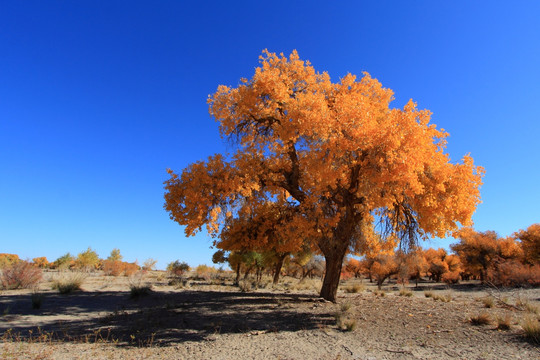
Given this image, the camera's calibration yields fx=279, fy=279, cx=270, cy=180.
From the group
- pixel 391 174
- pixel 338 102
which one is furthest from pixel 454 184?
pixel 338 102

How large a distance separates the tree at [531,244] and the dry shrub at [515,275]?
5278 mm

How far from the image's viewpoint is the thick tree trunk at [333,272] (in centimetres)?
1201

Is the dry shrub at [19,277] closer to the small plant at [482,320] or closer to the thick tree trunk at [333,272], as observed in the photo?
the thick tree trunk at [333,272]

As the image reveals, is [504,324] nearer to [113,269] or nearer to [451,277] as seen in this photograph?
[113,269]

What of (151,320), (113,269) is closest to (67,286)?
(151,320)

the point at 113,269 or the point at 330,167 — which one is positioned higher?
the point at 330,167

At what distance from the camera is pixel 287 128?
10.2m

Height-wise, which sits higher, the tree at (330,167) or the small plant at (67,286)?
the tree at (330,167)

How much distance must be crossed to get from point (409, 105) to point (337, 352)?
307 inches

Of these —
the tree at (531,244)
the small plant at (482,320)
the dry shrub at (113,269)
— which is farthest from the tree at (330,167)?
the tree at (531,244)

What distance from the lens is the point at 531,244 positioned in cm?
3275

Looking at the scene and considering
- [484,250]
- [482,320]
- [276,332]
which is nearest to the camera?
[482,320]

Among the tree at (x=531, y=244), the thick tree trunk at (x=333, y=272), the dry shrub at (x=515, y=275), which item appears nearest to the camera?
the thick tree trunk at (x=333, y=272)

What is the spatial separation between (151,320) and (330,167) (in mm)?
8315
